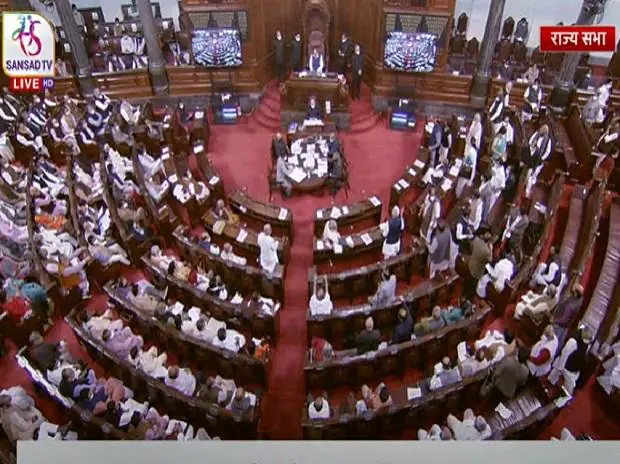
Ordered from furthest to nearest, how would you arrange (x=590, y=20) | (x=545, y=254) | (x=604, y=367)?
(x=590, y=20)
(x=545, y=254)
(x=604, y=367)

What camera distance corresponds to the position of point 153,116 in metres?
14.7

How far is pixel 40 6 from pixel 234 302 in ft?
44.0

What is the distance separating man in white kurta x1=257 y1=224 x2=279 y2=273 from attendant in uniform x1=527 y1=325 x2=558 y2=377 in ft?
14.6

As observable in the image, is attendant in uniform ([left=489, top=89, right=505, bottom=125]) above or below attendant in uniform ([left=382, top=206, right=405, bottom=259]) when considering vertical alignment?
above

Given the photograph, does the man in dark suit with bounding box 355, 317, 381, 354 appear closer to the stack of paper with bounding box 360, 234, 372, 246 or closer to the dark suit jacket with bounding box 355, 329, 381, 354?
the dark suit jacket with bounding box 355, 329, 381, 354

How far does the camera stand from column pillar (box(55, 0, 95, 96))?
14.8 m

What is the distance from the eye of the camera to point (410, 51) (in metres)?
15.3

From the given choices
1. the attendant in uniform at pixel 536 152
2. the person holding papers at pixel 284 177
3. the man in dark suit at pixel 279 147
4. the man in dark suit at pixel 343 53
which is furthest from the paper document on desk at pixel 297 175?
the attendant in uniform at pixel 536 152

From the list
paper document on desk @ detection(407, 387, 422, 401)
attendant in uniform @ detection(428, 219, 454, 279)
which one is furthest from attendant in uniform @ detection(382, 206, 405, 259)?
paper document on desk @ detection(407, 387, 422, 401)

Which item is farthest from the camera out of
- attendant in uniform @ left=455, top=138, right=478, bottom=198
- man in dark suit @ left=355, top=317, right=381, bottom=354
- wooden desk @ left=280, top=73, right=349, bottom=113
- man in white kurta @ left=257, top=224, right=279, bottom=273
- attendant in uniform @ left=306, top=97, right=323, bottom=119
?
wooden desk @ left=280, top=73, right=349, bottom=113

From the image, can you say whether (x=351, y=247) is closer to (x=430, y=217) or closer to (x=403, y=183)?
(x=430, y=217)

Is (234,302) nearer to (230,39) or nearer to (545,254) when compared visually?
(545,254)

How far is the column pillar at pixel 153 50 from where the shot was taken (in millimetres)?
14977

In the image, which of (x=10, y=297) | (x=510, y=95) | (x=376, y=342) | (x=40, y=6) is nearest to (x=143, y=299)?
(x=10, y=297)
